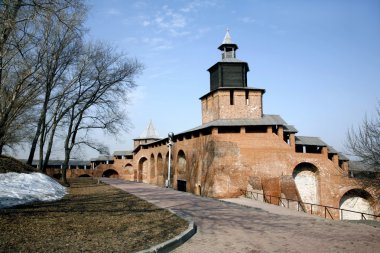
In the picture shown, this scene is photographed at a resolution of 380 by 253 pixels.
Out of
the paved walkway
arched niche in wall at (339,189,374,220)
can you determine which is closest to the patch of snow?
the paved walkway

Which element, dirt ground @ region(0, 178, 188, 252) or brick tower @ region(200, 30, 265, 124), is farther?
brick tower @ region(200, 30, 265, 124)

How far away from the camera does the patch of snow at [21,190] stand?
978 cm

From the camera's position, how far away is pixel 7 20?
7.52 m

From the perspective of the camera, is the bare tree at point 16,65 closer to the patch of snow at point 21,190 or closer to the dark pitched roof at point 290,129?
the patch of snow at point 21,190

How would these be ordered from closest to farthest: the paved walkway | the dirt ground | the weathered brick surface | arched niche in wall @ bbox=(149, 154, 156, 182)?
the dirt ground < the paved walkway < the weathered brick surface < arched niche in wall @ bbox=(149, 154, 156, 182)

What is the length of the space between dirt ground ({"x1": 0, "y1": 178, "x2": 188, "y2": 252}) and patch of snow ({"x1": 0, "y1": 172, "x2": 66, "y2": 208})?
0.77 metres

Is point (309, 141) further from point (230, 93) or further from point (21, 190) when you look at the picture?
point (21, 190)

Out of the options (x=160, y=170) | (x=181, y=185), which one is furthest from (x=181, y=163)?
(x=160, y=170)

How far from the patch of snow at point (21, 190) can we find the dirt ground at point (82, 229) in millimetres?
767

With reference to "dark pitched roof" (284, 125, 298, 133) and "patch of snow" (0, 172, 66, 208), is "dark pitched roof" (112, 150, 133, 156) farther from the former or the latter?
"patch of snow" (0, 172, 66, 208)

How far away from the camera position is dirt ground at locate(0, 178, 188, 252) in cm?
546

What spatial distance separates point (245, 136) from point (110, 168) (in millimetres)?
40138

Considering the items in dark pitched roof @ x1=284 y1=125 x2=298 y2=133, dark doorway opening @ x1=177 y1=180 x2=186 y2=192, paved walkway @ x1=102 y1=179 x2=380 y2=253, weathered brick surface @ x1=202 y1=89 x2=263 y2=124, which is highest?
weathered brick surface @ x1=202 y1=89 x2=263 y2=124

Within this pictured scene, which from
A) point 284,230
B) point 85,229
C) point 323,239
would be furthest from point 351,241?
point 85,229
